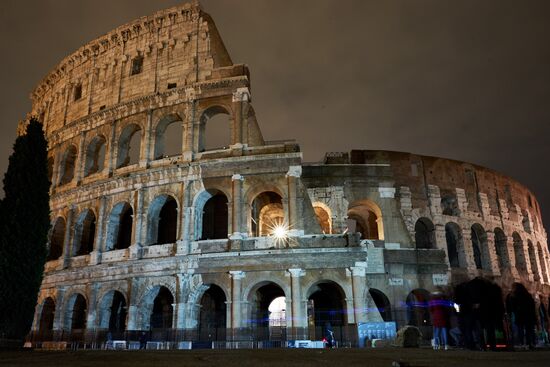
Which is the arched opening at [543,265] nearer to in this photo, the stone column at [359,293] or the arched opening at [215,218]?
the stone column at [359,293]

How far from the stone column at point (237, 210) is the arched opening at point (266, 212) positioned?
2.60 feet

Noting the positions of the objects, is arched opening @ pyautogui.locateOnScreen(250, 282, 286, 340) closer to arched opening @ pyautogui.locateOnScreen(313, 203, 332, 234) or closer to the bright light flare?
the bright light flare

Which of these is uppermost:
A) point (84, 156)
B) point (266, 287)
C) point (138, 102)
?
point (138, 102)

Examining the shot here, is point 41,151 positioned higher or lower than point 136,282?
higher

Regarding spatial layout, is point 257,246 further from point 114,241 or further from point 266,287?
point 114,241

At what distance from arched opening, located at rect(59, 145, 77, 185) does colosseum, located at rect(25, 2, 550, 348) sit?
2.7 inches

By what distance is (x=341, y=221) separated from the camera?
19.5 m

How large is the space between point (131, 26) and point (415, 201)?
1778 centimetres

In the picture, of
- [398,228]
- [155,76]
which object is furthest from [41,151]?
[398,228]

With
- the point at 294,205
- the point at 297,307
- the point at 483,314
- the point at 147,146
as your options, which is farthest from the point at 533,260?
the point at 147,146

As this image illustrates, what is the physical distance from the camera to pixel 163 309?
2069cm

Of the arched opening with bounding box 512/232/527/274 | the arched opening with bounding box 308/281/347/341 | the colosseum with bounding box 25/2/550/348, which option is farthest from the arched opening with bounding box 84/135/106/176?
the arched opening with bounding box 512/232/527/274

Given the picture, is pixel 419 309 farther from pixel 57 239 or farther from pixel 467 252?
pixel 57 239

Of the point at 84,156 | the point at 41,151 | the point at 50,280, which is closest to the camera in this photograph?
the point at 41,151
